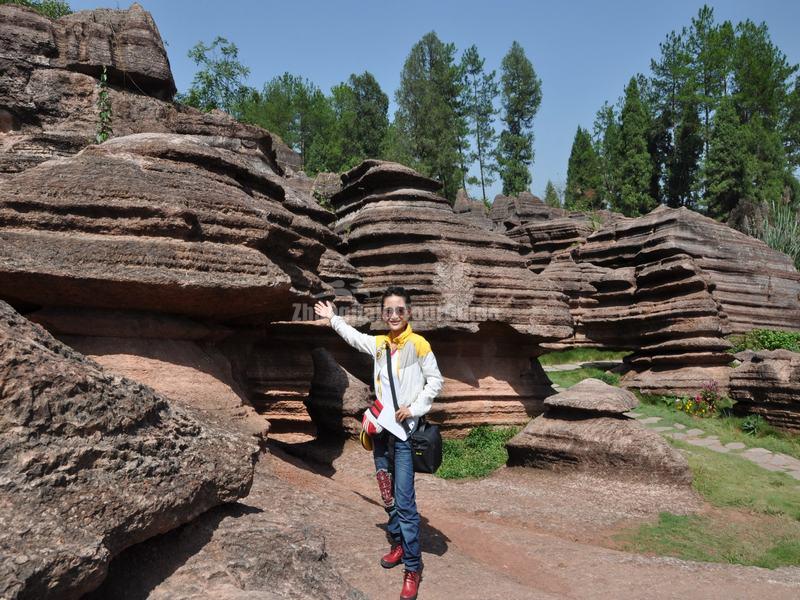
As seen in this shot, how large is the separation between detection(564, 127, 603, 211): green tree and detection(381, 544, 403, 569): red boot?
41618mm

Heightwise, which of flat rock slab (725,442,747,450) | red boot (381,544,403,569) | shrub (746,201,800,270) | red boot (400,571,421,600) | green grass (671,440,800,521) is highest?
shrub (746,201,800,270)

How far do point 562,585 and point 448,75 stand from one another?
1588 inches

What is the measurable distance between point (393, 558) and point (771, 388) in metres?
7.59

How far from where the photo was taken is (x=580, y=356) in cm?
1500

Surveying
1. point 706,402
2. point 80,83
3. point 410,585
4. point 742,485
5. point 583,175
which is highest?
point 583,175

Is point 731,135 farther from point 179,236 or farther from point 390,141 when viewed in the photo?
point 179,236

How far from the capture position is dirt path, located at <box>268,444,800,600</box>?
11.0 feet

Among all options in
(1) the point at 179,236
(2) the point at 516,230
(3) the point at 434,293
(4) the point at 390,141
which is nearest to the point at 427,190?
(3) the point at 434,293

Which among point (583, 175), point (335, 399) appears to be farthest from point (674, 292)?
point (583, 175)

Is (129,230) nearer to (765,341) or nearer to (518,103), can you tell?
(765,341)

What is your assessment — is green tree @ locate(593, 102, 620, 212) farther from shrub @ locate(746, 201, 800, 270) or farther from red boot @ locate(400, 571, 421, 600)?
red boot @ locate(400, 571, 421, 600)

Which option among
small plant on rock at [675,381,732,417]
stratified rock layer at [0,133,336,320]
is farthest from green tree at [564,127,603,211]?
stratified rock layer at [0,133,336,320]

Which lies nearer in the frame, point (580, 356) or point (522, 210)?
point (580, 356)

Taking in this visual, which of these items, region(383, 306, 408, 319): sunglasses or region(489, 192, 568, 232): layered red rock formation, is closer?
region(383, 306, 408, 319): sunglasses
